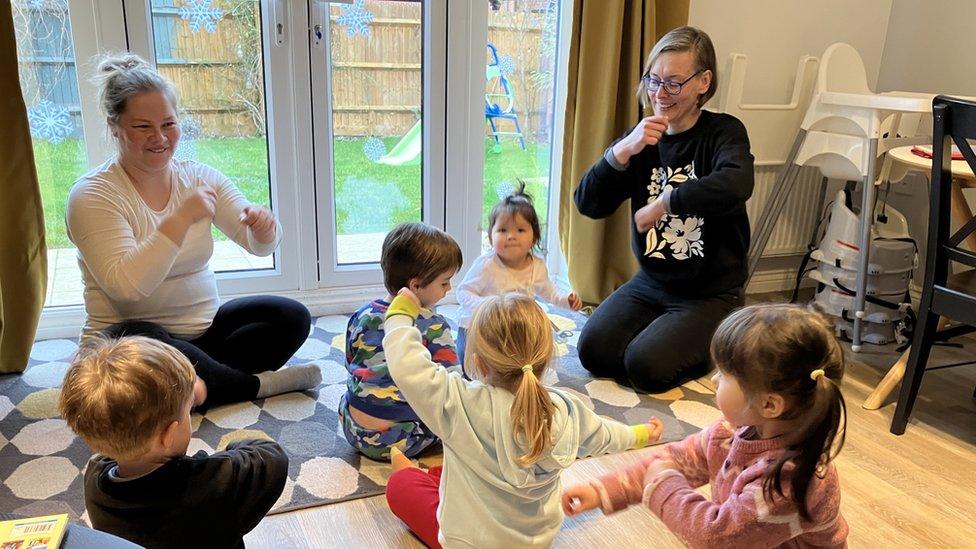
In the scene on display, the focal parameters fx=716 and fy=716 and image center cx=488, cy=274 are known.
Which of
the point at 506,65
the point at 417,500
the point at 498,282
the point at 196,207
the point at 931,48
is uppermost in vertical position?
the point at 931,48

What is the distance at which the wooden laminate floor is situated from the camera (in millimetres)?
1521

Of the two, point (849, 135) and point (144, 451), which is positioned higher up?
point (849, 135)

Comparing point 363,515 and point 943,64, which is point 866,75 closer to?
point 943,64

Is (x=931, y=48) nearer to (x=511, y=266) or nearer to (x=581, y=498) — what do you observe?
(x=511, y=266)

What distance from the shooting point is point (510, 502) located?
4.02 feet

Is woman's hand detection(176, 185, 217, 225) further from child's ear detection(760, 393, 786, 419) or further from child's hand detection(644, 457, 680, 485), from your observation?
child's ear detection(760, 393, 786, 419)

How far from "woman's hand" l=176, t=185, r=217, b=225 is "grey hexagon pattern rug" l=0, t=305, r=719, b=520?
559 millimetres

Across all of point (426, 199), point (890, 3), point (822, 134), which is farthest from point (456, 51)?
point (890, 3)

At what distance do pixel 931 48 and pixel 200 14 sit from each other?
288 centimetres

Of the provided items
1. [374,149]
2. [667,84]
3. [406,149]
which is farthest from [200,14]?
[667,84]

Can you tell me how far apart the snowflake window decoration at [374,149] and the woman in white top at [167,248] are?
76 centimetres

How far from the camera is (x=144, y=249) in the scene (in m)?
1.72

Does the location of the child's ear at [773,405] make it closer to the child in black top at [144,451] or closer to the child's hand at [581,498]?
the child's hand at [581,498]

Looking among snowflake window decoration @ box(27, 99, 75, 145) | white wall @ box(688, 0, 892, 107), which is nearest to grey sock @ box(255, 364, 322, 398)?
snowflake window decoration @ box(27, 99, 75, 145)
